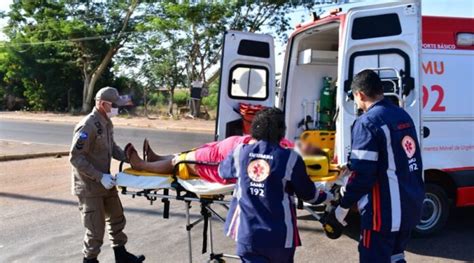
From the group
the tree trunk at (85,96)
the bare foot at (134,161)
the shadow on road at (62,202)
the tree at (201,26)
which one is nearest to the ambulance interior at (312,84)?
the shadow on road at (62,202)

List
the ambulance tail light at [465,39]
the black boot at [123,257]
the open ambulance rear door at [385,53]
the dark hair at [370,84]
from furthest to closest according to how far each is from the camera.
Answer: the ambulance tail light at [465,39], the open ambulance rear door at [385,53], the black boot at [123,257], the dark hair at [370,84]

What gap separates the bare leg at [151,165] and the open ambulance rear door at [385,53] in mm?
1942

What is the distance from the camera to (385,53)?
538cm

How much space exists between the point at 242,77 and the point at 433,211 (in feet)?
10.3

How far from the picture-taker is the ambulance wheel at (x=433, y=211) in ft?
19.4

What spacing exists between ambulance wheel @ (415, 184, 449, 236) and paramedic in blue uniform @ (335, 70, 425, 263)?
9.06 ft

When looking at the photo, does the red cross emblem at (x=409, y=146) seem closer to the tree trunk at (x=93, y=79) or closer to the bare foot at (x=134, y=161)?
the bare foot at (x=134, y=161)

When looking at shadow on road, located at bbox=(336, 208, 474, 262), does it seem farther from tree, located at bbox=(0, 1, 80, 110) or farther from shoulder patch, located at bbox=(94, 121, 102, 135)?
tree, located at bbox=(0, 1, 80, 110)

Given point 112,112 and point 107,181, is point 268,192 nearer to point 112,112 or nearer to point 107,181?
point 107,181

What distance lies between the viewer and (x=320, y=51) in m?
7.24

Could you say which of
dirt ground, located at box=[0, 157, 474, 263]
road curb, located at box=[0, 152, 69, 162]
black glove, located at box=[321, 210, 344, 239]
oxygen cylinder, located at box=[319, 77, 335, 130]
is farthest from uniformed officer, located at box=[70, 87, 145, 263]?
road curb, located at box=[0, 152, 69, 162]

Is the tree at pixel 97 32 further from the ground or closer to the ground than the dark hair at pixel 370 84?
further from the ground

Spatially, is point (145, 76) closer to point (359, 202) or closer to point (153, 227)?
point (153, 227)

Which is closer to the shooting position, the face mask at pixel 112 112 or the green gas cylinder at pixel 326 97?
the face mask at pixel 112 112
